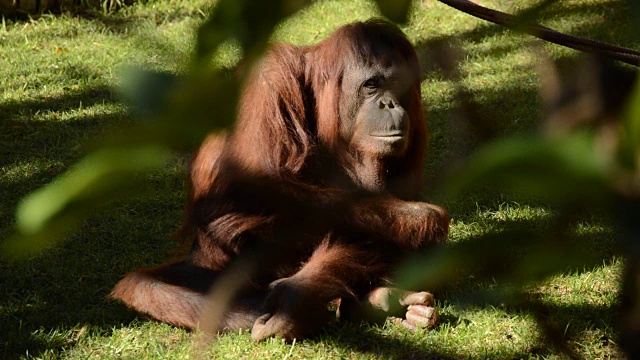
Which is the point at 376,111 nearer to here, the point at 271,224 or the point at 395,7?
the point at 271,224

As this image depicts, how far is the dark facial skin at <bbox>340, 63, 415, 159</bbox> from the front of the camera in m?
3.29

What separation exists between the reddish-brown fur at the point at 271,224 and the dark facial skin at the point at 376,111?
0.04 m

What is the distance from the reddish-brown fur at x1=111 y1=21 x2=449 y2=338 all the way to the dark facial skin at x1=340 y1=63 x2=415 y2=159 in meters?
0.04

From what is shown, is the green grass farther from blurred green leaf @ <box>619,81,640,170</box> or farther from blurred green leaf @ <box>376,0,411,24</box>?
blurred green leaf @ <box>619,81,640,170</box>

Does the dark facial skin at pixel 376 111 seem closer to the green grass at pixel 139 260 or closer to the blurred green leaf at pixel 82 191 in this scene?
the green grass at pixel 139 260

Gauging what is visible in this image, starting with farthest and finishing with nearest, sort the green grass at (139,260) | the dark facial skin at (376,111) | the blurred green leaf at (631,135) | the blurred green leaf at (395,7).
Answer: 1. the dark facial skin at (376,111)
2. the green grass at (139,260)
3. the blurred green leaf at (395,7)
4. the blurred green leaf at (631,135)

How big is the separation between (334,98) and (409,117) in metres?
0.34

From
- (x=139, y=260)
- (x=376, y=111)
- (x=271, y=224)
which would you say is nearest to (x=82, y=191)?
(x=271, y=224)

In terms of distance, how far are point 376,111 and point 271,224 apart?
2.06 feet

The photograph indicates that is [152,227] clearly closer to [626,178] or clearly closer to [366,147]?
[366,147]

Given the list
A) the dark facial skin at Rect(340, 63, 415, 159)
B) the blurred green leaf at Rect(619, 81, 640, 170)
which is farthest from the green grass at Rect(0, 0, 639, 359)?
the blurred green leaf at Rect(619, 81, 640, 170)

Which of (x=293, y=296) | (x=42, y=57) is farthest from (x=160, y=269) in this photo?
(x=42, y=57)

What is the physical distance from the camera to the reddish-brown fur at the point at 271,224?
3.13 metres

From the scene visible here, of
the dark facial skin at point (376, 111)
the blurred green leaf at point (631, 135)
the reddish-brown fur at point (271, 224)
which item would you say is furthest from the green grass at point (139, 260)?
the blurred green leaf at point (631, 135)
